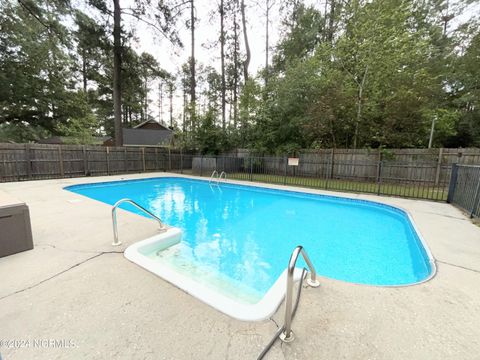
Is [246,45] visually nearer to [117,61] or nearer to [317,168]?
[117,61]

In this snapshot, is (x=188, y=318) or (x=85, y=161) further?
(x=85, y=161)

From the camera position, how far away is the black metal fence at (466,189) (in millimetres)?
4351

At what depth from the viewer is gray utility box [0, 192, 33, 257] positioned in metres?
2.45

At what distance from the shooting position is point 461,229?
3.78 metres

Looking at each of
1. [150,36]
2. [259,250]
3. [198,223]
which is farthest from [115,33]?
[259,250]

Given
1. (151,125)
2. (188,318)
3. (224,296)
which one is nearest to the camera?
(188,318)

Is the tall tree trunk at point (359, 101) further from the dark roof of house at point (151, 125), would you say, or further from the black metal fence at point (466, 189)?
the dark roof of house at point (151, 125)

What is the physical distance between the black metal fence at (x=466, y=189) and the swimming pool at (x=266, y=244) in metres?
1.21

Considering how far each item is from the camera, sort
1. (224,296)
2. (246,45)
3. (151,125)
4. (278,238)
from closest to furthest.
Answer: (224,296) → (278,238) → (246,45) → (151,125)

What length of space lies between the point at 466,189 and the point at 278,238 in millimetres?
4852

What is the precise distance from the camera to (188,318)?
160cm

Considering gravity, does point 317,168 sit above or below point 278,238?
above

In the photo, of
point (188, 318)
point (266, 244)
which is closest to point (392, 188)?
point (266, 244)

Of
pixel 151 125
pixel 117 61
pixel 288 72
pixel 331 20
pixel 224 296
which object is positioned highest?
pixel 331 20
